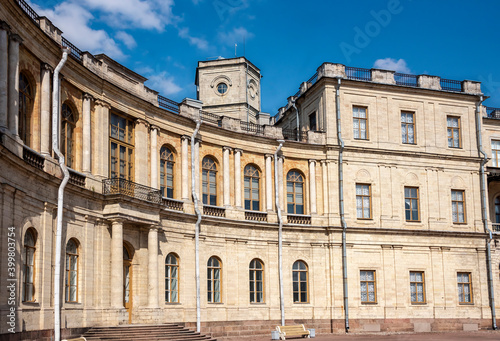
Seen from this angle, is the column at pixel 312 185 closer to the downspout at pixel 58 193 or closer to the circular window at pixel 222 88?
the circular window at pixel 222 88

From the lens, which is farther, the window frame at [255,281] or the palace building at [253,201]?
the window frame at [255,281]

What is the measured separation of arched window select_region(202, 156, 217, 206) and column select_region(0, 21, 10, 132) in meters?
12.9

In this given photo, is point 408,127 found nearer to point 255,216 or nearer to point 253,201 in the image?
point 253,201

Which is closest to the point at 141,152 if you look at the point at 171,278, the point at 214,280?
the point at 171,278

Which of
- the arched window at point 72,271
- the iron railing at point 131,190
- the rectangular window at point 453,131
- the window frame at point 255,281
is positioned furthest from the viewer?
the rectangular window at point 453,131

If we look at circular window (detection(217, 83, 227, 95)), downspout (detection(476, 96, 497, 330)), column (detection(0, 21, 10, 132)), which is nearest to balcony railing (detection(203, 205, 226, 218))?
column (detection(0, 21, 10, 132))

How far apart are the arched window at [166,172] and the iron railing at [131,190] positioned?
155cm

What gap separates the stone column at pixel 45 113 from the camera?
835 inches

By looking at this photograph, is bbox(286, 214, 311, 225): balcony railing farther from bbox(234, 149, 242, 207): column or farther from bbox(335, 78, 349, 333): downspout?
bbox(234, 149, 242, 207): column

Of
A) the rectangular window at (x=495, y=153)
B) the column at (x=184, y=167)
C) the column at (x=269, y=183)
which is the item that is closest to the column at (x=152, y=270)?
the column at (x=184, y=167)

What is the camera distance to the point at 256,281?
31.3 m

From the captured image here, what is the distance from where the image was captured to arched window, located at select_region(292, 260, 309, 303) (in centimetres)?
3206

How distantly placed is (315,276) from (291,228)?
104 inches

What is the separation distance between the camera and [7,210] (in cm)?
1842
